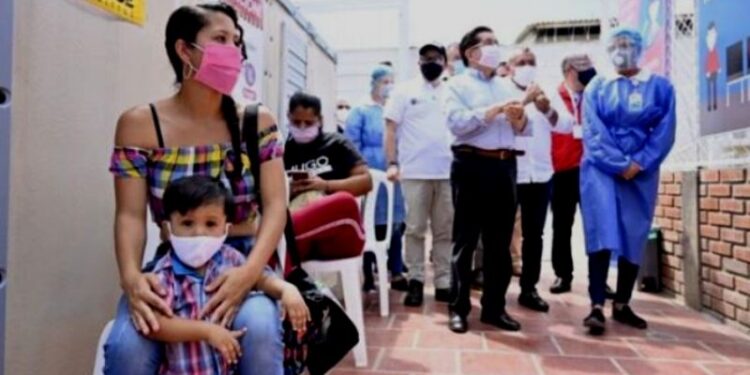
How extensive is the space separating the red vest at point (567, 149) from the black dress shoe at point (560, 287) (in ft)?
2.33

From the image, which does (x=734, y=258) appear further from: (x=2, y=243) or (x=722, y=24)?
(x=2, y=243)

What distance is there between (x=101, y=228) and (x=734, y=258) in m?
2.71

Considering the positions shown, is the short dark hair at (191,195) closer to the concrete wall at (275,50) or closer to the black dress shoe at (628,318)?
the concrete wall at (275,50)

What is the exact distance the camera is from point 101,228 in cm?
158

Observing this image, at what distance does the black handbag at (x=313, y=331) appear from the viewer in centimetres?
133

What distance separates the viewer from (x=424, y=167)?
3.33m

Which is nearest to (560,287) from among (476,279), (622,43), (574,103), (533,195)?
(476,279)

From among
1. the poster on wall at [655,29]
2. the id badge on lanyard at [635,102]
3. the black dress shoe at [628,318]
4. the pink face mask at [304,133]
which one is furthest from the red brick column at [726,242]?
the pink face mask at [304,133]

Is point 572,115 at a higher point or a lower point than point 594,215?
higher

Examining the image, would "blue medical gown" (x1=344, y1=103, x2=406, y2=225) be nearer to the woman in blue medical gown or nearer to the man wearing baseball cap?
the man wearing baseball cap

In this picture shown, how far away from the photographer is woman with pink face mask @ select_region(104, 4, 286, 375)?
120cm

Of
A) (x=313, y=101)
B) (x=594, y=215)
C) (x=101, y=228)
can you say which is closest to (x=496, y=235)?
(x=594, y=215)

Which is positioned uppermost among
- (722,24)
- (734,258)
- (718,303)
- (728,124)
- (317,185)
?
(722,24)

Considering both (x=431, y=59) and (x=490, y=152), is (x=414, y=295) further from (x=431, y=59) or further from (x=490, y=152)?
(x=431, y=59)
